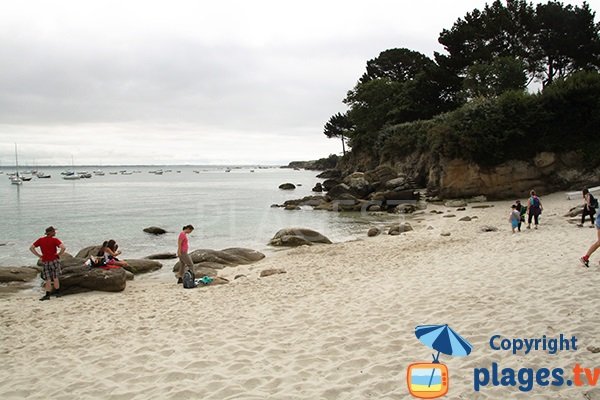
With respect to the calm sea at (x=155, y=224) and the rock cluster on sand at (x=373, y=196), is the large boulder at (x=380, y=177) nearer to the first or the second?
the rock cluster on sand at (x=373, y=196)

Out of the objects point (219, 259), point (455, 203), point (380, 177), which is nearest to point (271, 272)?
point (219, 259)

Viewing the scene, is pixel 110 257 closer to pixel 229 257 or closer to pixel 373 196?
pixel 229 257

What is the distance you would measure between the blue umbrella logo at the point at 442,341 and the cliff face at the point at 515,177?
97.5 feet

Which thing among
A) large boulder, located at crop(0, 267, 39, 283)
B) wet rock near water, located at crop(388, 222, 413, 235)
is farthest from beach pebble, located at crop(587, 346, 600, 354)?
large boulder, located at crop(0, 267, 39, 283)

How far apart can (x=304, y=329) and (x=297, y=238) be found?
13398mm

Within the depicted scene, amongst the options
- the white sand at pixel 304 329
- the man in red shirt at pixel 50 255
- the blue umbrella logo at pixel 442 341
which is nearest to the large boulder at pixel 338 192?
the white sand at pixel 304 329

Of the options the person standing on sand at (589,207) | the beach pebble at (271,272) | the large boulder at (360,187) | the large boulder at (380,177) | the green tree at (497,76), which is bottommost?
the beach pebble at (271,272)

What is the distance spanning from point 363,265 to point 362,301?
4862 millimetres

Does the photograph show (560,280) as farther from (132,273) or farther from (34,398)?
(132,273)

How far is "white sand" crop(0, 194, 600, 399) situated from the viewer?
5.72 metres

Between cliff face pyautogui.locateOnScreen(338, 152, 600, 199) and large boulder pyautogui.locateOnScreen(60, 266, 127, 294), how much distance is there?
3003 cm

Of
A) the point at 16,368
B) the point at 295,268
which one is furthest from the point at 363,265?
the point at 16,368

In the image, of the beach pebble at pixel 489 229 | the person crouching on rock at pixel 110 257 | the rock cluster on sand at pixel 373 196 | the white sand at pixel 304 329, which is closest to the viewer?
the white sand at pixel 304 329

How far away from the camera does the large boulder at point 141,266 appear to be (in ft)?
53.9
